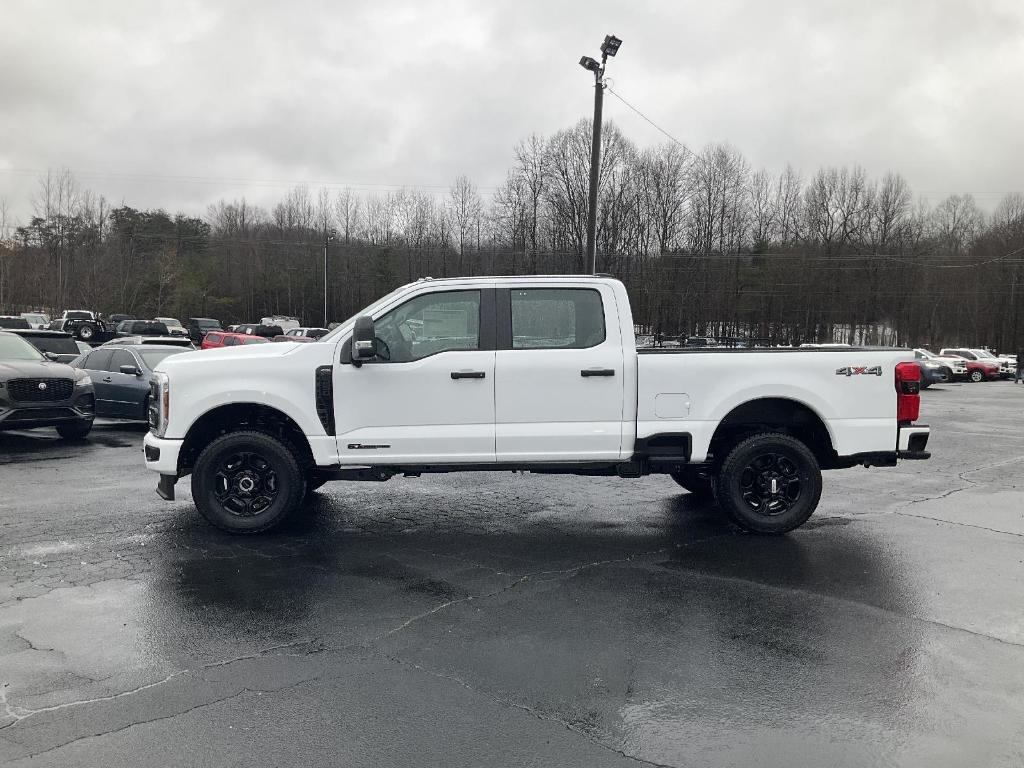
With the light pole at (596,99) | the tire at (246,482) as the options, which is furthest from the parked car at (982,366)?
the tire at (246,482)

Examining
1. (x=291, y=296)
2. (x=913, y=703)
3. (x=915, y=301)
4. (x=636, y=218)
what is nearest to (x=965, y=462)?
(x=913, y=703)

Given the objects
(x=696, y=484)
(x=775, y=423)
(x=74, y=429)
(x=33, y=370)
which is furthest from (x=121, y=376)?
(x=775, y=423)

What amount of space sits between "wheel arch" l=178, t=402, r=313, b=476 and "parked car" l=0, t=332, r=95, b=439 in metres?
6.26

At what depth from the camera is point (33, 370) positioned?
38.0 ft

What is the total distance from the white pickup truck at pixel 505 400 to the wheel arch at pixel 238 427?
0.09 ft

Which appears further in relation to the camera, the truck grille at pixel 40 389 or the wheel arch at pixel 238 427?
the truck grille at pixel 40 389

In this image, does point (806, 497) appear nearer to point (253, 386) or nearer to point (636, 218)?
point (253, 386)

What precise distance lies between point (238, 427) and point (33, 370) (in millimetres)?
6843

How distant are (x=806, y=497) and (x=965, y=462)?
6300mm

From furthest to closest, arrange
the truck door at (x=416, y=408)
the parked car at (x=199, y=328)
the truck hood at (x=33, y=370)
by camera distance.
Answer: the parked car at (x=199, y=328)
the truck hood at (x=33, y=370)
the truck door at (x=416, y=408)

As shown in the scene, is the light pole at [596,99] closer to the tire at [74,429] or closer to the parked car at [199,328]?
the tire at [74,429]

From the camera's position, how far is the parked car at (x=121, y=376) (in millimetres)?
13969

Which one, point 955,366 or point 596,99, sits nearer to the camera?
point 596,99

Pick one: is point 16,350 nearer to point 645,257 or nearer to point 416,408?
point 416,408
